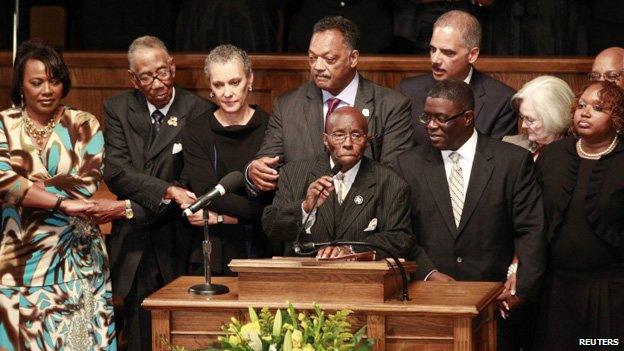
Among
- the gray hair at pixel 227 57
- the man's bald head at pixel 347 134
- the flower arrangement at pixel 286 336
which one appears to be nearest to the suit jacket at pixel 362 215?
the man's bald head at pixel 347 134

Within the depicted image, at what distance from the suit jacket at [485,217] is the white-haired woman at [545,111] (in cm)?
32

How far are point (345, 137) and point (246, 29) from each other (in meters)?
2.42

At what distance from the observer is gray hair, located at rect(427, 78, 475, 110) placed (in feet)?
18.8

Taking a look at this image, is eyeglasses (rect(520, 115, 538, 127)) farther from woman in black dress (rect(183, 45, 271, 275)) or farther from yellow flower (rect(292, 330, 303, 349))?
yellow flower (rect(292, 330, 303, 349))

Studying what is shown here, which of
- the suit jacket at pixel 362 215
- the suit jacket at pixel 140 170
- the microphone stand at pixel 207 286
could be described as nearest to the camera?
the microphone stand at pixel 207 286

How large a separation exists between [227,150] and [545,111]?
5.06 feet

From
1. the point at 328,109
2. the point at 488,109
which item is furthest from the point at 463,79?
the point at 328,109

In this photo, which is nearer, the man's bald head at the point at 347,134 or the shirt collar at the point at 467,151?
the man's bald head at the point at 347,134

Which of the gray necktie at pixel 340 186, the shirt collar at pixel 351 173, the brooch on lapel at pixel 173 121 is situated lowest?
the gray necktie at pixel 340 186

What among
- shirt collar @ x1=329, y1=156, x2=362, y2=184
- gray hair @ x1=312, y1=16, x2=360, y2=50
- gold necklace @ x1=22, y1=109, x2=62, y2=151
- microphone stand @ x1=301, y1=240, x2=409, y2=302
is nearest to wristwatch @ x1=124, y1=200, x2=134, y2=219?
gold necklace @ x1=22, y1=109, x2=62, y2=151

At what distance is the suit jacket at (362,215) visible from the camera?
5523mm

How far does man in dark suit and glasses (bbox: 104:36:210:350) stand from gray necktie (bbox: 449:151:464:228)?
1.51m

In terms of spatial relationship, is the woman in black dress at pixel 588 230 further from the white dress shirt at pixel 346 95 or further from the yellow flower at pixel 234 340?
the yellow flower at pixel 234 340

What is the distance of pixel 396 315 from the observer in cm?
482
